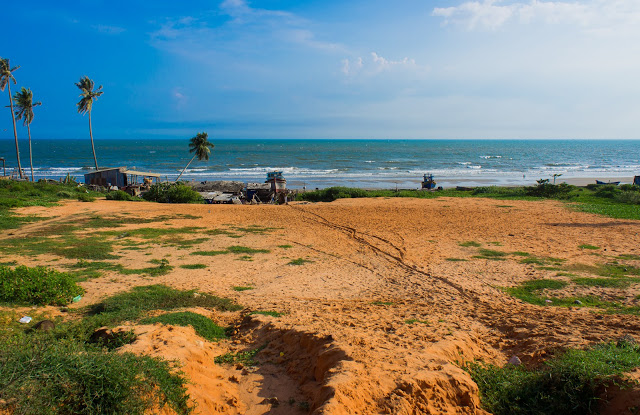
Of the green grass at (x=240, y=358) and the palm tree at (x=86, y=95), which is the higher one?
the palm tree at (x=86, y=95)

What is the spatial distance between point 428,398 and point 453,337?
77.6 inches

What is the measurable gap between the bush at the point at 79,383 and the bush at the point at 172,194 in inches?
890

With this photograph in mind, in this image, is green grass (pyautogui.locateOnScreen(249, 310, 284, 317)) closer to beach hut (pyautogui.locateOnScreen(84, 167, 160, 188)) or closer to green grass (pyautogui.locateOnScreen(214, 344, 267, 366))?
green grass (pyautogui.locateOnScreen(214, 344, 267, 366))

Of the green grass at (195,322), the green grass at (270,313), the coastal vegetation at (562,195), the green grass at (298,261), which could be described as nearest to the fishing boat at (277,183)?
the coastal vegetation at (562,195)

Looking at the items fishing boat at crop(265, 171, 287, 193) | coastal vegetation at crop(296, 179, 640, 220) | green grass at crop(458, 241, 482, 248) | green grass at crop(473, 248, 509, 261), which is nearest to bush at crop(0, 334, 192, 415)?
green grass at crop(473, 248, 509, 261)

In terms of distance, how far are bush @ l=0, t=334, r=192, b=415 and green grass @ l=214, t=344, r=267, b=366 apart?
4.67ft

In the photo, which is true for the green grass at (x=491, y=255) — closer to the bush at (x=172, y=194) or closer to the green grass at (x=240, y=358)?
the green grass at (x=240, y=358)

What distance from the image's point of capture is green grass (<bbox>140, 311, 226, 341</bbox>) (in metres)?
6.43

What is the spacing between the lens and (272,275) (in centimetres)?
1024

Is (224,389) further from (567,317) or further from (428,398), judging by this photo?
(567,317)

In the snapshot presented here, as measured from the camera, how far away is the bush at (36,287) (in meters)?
7.44

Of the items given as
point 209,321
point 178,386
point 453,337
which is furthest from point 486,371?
point 209,321

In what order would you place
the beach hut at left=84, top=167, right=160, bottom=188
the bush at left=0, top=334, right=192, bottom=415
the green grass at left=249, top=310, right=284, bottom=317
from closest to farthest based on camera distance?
the bush at left=0, top=334, right=192, bottom=415
the green grass at left=249, top=310, right=284, bottom=317
the beach hut at left=84, top=167, right=160, bottom=188

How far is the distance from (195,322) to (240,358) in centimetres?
120
